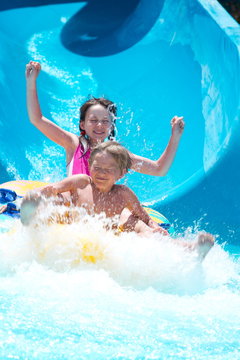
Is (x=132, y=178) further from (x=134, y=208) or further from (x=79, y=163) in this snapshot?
(x=134, y=208)

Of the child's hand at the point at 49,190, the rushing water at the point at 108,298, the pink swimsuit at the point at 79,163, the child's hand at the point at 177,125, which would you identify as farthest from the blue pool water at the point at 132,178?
the child's hand at the point at 177,125

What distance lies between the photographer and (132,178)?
4090mm

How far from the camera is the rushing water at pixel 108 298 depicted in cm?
149

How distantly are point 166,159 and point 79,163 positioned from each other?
43 cm

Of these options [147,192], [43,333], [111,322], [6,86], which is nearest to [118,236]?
[111,322]

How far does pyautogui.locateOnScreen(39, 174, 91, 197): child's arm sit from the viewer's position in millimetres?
2266

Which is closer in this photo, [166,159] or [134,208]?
[134,208]

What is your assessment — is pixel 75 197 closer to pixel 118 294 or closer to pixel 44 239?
pixel 44 239

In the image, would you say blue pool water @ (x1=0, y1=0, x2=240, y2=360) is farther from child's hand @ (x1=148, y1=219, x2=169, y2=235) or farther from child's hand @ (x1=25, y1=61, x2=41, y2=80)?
child's hand @ (x1=25, y1=61, x2=41, y2=80)

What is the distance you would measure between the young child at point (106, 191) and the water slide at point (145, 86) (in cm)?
105

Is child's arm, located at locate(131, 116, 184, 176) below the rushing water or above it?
above

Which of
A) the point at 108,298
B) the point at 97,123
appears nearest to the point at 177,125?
the point at 97,123

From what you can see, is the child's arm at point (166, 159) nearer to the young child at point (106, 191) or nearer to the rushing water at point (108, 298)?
the young child at point (106, 191)

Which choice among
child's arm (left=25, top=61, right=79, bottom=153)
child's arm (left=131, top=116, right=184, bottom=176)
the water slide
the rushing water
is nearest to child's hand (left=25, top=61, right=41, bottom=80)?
child's arm (left=25, top=61, right=79, bottom=153)
